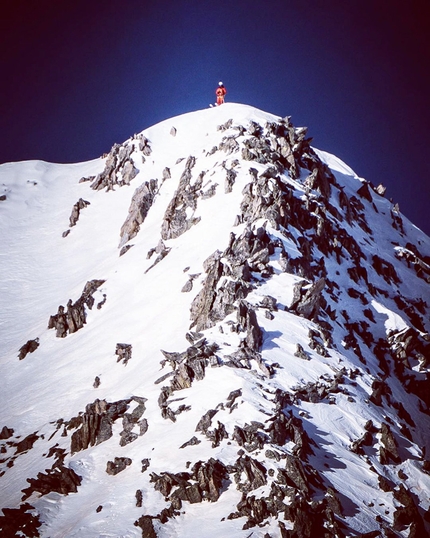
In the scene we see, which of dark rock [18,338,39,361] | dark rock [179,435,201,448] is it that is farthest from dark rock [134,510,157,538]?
dark rock [18,338,39,361]

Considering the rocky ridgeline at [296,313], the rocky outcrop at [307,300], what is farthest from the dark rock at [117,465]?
the rocky outcrop at [307,300]

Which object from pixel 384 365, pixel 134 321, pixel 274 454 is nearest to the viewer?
pixel 274 454

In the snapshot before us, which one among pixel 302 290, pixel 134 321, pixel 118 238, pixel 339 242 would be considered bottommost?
pixel 302 290

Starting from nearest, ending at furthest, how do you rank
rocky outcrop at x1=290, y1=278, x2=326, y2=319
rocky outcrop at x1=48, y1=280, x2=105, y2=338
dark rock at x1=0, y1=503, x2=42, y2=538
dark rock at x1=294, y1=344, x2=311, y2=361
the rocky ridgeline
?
1. the rocky ridgeline
2. dark rock at x1=0, y1=503, x2=42, y2=538
3. dark rock at x1=294, y1=344, x2=311, y2=361
4. rocky outcrop at x1=290, y1=278, x2=326, y2=319
5. rocky outcrop at x1=48, y1=280, x2=105, y2=338

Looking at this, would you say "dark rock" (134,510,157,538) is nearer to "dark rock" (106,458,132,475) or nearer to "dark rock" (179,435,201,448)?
"dark rock" (179,435,201,448)

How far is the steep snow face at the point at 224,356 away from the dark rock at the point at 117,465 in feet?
0.53

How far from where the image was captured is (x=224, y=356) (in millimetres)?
35438

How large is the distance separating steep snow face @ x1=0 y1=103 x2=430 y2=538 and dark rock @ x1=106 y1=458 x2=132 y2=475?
6.4 inches

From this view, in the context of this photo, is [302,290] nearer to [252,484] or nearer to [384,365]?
[384,365]

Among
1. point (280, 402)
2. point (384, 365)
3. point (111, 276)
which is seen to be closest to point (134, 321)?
point (111, 276)

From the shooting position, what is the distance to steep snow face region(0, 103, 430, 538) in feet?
81.3

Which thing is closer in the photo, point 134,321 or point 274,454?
point 274,454

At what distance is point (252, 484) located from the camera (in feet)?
77.6

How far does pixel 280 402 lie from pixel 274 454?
5365mm
